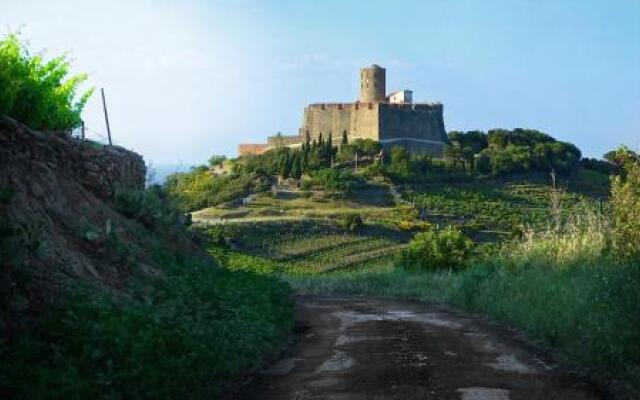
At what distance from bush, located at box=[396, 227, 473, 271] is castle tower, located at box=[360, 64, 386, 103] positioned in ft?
282

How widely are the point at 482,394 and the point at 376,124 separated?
10172 centimetres

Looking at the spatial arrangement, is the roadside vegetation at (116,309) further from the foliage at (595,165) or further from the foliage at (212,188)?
the foliage at (595,165)

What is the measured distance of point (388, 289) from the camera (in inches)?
1107

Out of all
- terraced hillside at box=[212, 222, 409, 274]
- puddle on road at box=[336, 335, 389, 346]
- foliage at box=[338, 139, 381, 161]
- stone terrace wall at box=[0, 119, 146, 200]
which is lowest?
terraced hillside at box=[212, 222, 409, 274]

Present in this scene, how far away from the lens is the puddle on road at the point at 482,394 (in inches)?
330

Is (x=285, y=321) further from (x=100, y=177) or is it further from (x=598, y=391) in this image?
(x=598, y=391)

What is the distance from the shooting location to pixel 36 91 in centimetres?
1266

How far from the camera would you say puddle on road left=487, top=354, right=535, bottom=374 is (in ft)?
33.4

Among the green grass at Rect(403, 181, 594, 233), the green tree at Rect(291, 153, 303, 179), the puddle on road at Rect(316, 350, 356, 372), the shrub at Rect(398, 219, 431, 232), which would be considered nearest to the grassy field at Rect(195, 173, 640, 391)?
the green grass at Rect(403, 181, 594, 233)

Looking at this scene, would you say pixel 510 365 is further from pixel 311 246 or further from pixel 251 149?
pixel 251 149

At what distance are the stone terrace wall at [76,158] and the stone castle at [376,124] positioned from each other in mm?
89000

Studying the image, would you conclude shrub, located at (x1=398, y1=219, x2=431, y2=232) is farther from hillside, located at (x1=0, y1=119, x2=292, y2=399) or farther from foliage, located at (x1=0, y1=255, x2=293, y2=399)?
foliage, located at (x1=0, y1=255, x2=293, y2=399)

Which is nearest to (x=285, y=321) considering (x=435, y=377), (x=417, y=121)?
(x=435, y=377)

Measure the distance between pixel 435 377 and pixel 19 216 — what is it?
5.10 metres
